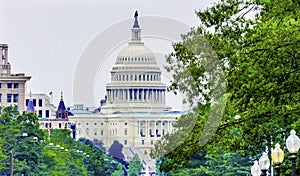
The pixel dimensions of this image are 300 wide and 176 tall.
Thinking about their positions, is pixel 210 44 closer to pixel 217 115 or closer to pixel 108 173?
pixel 217 115

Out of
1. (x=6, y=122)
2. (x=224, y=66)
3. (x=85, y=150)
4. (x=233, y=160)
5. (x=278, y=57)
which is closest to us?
(x=278, y=57)

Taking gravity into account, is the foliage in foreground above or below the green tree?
A: above

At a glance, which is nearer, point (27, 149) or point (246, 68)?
point (246, 68)

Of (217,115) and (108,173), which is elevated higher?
(108,173)

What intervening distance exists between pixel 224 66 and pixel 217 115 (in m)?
3.31

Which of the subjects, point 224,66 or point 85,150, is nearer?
point 224,66

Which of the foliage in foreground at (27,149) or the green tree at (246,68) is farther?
the foliage in foreground at (27,149)

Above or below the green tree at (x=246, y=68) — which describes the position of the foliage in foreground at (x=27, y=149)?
above

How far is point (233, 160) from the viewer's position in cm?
9019

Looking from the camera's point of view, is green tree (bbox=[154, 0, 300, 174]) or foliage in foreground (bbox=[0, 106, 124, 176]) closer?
A: green tree (bbox=[154, 0, 300, 174])

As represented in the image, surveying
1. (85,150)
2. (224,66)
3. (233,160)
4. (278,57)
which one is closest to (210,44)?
(224,66)

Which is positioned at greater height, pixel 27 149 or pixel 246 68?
pixel 27 149

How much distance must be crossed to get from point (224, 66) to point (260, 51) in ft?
9.04

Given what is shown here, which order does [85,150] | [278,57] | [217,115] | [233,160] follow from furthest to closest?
1. [85,150]
2. [233,160]
3. [217,115]
4. [278,57]
